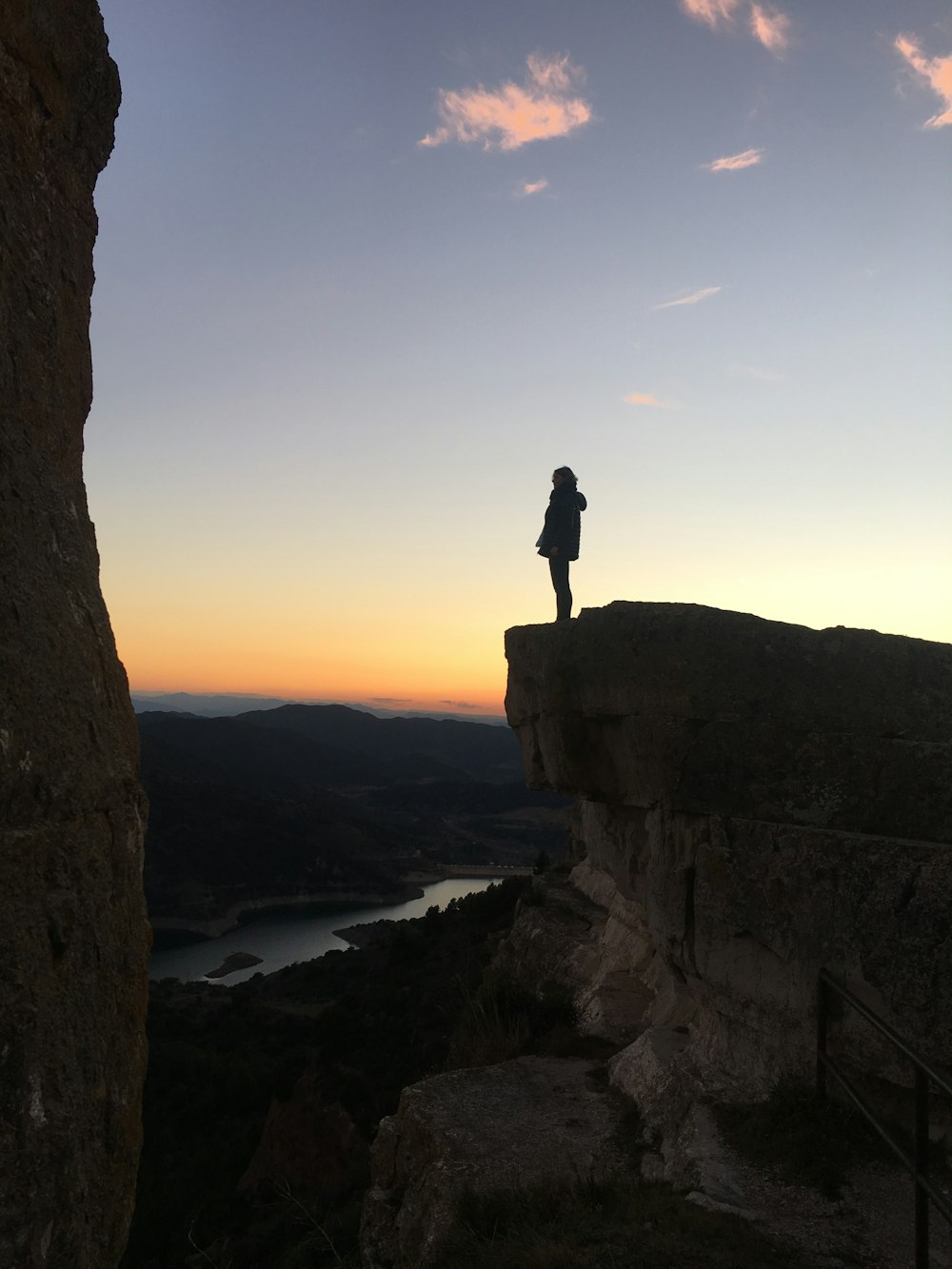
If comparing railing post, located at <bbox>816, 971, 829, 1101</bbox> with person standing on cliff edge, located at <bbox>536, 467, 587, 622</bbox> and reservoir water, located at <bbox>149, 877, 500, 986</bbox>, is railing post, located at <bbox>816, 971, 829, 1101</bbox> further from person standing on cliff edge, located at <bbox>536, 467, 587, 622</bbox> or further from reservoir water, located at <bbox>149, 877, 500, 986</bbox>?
reservoir water, located at <bbox>149, 877, 500, 986</bbox>

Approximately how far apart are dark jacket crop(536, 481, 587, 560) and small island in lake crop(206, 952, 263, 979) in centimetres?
2667

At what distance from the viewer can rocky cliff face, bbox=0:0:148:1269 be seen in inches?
78.5

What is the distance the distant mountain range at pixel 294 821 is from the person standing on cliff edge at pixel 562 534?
22.1 metres

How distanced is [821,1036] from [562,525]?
15.7 feet

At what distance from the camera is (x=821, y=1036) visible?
395 centimetres

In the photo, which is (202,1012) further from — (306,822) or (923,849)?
(306,822)

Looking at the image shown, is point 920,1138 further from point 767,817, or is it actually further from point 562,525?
point 562,525

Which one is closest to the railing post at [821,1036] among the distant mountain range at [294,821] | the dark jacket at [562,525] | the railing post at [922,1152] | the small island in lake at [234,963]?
the railing post at [922,1152]

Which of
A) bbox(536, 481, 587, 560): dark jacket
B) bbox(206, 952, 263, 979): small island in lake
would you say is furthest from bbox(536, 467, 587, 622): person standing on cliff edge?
bbox(206, 952, 263, 979): small island in lake

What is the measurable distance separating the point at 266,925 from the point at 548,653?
34.5 metres

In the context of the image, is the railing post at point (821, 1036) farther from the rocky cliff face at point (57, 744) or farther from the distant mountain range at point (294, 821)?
the distant mountain range at point (294, 821)

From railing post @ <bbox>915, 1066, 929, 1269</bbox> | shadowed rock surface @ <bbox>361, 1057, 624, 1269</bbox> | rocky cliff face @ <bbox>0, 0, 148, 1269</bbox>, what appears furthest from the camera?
shadowed rock surface @ <bbox>361, 1057, 624, 1269</bbox>

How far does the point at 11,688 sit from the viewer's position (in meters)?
2.14

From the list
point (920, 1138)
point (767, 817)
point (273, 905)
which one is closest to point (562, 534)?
point (767, 817)
